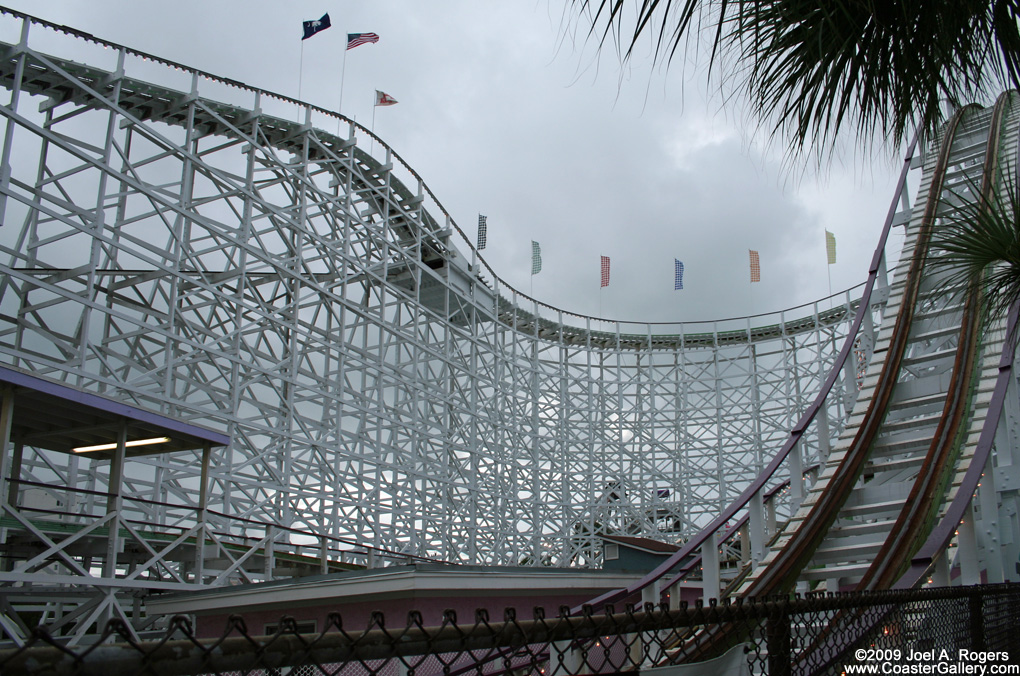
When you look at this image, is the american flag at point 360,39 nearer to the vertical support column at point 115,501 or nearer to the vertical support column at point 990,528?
the vertical support column at point 115,501

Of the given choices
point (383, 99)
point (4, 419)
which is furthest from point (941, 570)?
point (383, 99)

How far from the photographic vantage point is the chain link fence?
1.29m

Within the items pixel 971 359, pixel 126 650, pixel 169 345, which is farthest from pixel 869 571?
pixel 169 345

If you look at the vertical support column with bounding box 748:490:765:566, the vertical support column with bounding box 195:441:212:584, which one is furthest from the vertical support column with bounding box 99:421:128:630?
the vertical support column with bounding box 748:490:765:566

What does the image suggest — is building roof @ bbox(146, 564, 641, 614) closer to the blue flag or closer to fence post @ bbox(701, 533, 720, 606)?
fence post @ bbox(701, 533, 720, 606)

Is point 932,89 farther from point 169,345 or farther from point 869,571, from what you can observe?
point 169,345

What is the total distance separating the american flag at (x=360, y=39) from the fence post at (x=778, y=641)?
14.8m

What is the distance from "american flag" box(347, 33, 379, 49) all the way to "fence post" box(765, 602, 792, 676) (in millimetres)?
14753

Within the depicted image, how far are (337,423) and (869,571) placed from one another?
10.5 m

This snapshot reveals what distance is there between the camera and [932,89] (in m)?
3.30

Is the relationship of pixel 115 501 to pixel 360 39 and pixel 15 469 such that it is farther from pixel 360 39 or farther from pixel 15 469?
pixel 360 39

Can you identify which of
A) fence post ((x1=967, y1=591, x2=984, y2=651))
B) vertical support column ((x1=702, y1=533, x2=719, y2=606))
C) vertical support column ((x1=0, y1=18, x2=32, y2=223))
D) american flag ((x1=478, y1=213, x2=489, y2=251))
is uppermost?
american flag ((x1=478, y1=213, x2=489, y2=251))

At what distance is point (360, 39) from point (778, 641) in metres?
14.9

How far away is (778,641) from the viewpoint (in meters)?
2.56
